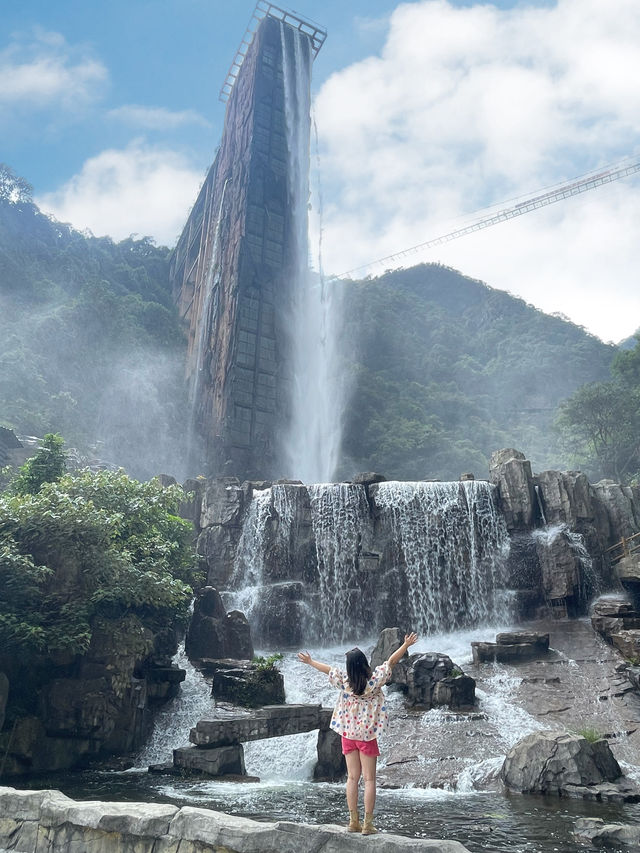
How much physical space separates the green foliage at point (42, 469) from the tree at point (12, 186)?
38.6 m

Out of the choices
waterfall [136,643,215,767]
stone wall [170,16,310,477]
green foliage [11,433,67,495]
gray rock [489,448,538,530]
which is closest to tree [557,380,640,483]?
gray rock [489,448,538,530]

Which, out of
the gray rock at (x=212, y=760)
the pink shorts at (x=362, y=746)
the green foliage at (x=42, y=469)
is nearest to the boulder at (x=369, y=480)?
the green foliage at (x=42, y=469)

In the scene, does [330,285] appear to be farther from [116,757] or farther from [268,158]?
[116,757]

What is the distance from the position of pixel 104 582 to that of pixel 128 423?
1044 inches

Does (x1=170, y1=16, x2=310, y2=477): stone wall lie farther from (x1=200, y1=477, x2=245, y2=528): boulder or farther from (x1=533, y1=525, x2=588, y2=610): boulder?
(x1=533, y1=525, x2=588, y2=610): boulder

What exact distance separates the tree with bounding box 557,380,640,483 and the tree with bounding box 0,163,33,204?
41.6 metres

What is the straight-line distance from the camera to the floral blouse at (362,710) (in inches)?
203

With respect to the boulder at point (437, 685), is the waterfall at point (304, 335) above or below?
above

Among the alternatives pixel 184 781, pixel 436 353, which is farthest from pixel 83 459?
pixel 436 353

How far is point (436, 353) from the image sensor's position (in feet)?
191

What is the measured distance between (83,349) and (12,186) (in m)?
17.2

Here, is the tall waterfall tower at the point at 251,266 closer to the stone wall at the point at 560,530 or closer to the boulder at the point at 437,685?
the stone wall at the point at 560,530

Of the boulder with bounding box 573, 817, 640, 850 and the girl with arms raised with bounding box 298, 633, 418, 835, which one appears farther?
the boulder with bounding box 573, 817, 640, 850

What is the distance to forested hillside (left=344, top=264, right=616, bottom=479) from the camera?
43.2 metres
